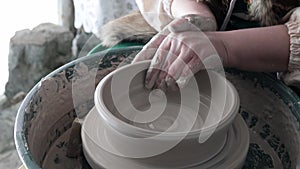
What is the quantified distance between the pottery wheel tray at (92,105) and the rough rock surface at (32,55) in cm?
121

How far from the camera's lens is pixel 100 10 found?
2.33 metres

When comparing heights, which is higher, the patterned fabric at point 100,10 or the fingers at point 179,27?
the fingers at point 179,27

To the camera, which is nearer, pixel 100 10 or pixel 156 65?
pixel 156 65

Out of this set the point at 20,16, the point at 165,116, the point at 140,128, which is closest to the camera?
the point at 140,128

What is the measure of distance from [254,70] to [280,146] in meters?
0.19

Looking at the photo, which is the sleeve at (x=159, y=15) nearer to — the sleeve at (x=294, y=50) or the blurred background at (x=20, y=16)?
the sleeve at (x=294, y=50)

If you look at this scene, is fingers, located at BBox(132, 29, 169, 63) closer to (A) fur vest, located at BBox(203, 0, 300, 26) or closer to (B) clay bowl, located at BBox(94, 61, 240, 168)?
(B) clay bowl, located at BBox(94, 61, 240, 168)

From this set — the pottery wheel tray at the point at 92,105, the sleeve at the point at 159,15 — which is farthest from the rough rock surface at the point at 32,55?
the pottery wheel tray at the point at 92,105

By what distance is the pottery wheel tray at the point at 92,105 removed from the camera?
112cm

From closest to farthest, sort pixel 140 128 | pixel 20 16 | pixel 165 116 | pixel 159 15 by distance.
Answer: pixel 140 128, pixel 165 116, pixel 159 15, pixel 20 16

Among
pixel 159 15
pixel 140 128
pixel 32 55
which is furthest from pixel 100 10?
pixel 140 128

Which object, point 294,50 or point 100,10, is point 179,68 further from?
point 100,10

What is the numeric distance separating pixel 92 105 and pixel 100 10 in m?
1.14

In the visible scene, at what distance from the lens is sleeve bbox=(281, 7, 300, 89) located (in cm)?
113
